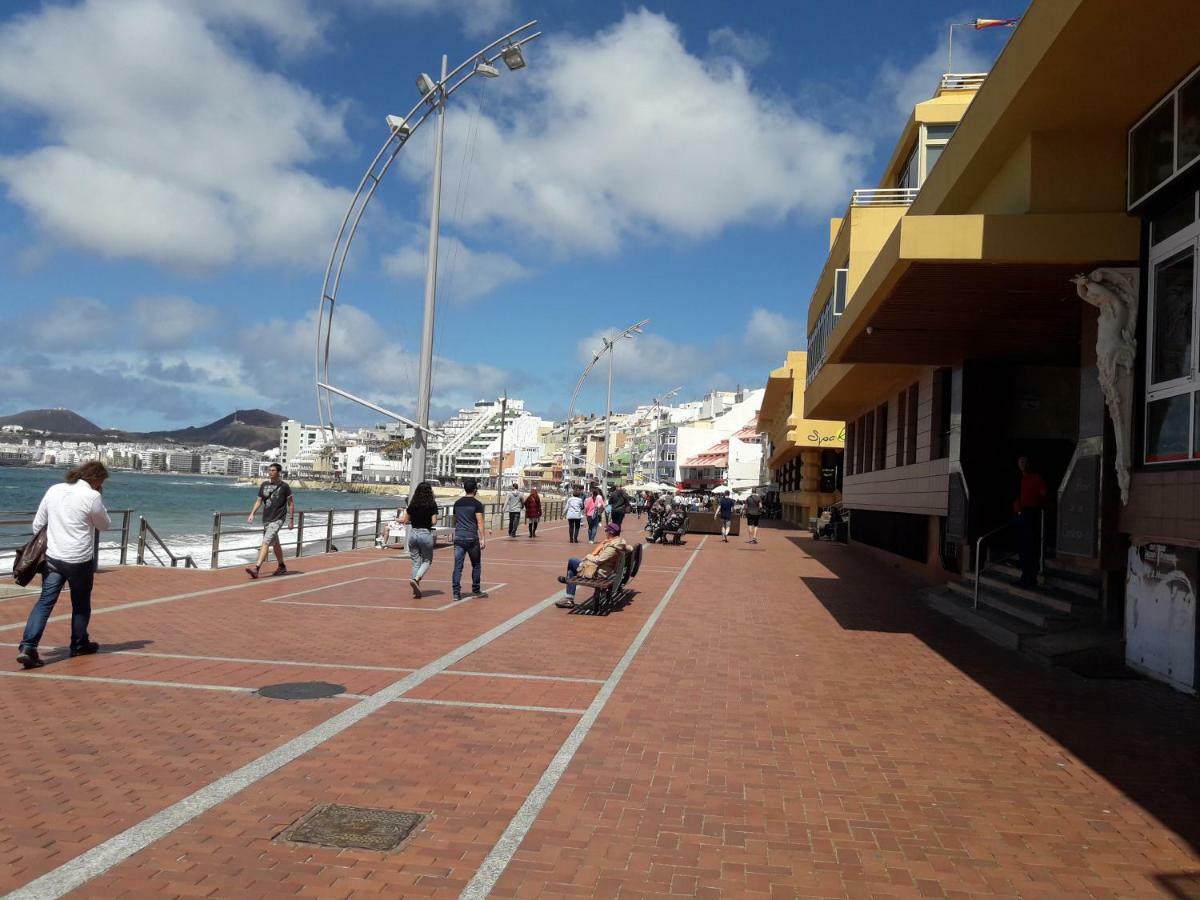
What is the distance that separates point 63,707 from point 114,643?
237 cm

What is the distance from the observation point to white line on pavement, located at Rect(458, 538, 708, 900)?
379cm

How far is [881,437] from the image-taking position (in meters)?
23.0

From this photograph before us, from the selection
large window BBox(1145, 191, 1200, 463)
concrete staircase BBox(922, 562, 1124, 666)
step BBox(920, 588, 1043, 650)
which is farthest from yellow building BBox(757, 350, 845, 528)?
large window BBox(1145, 191, 1200, 463)

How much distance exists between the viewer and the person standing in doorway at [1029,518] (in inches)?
417

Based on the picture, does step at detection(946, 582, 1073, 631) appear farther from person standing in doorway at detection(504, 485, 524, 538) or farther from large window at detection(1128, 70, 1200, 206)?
person standing in doorway at detection(504, 485, 524, 538)

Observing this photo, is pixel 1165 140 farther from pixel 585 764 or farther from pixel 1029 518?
pixel 585 764

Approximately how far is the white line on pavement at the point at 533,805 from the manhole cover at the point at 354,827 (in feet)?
1.49

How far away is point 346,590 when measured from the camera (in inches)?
506

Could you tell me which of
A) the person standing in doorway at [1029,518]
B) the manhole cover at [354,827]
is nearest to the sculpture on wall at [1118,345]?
the person standing in doorway at [1029,518]

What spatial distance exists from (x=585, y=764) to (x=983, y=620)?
6.85 metres

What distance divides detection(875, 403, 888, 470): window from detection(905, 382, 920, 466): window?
2.93m

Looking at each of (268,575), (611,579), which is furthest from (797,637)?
(268,575)

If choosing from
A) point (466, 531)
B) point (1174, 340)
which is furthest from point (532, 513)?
point (1174, 340)

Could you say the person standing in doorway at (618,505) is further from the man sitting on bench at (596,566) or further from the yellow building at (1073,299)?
the yellow building at (1073,299)
